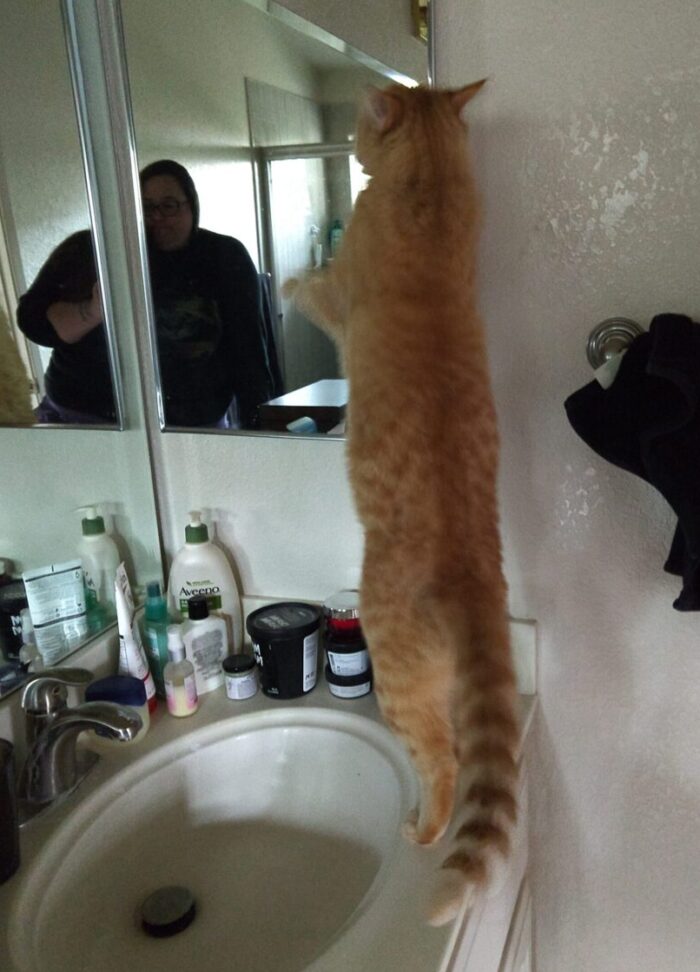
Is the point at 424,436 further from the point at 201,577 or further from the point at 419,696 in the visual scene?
the point at 201,577

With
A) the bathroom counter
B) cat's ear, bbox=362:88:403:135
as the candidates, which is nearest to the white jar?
the bathroom counter

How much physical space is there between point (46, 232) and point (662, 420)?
2.93 ft

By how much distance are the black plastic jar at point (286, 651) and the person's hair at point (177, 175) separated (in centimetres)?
62

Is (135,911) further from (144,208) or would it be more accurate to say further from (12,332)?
(144,208)

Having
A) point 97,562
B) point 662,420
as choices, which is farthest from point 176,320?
point 662,420

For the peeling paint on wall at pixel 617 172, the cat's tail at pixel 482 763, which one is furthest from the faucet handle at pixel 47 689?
the peeling paint on wall at pixel 617 172

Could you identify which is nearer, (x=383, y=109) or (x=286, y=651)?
→ (x=383, y=109)

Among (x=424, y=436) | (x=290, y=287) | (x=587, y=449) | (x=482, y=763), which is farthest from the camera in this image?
(x=290, y=287)

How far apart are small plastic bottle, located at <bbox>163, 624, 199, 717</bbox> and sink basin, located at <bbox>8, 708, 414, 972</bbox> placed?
53mm

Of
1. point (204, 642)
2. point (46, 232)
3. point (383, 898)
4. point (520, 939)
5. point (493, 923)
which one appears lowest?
point (520, 939)

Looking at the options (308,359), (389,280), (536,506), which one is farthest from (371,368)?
(536,506)

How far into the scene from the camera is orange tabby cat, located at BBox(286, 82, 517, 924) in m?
0.87

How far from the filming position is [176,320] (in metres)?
1.16

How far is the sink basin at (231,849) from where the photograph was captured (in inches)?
34.0
